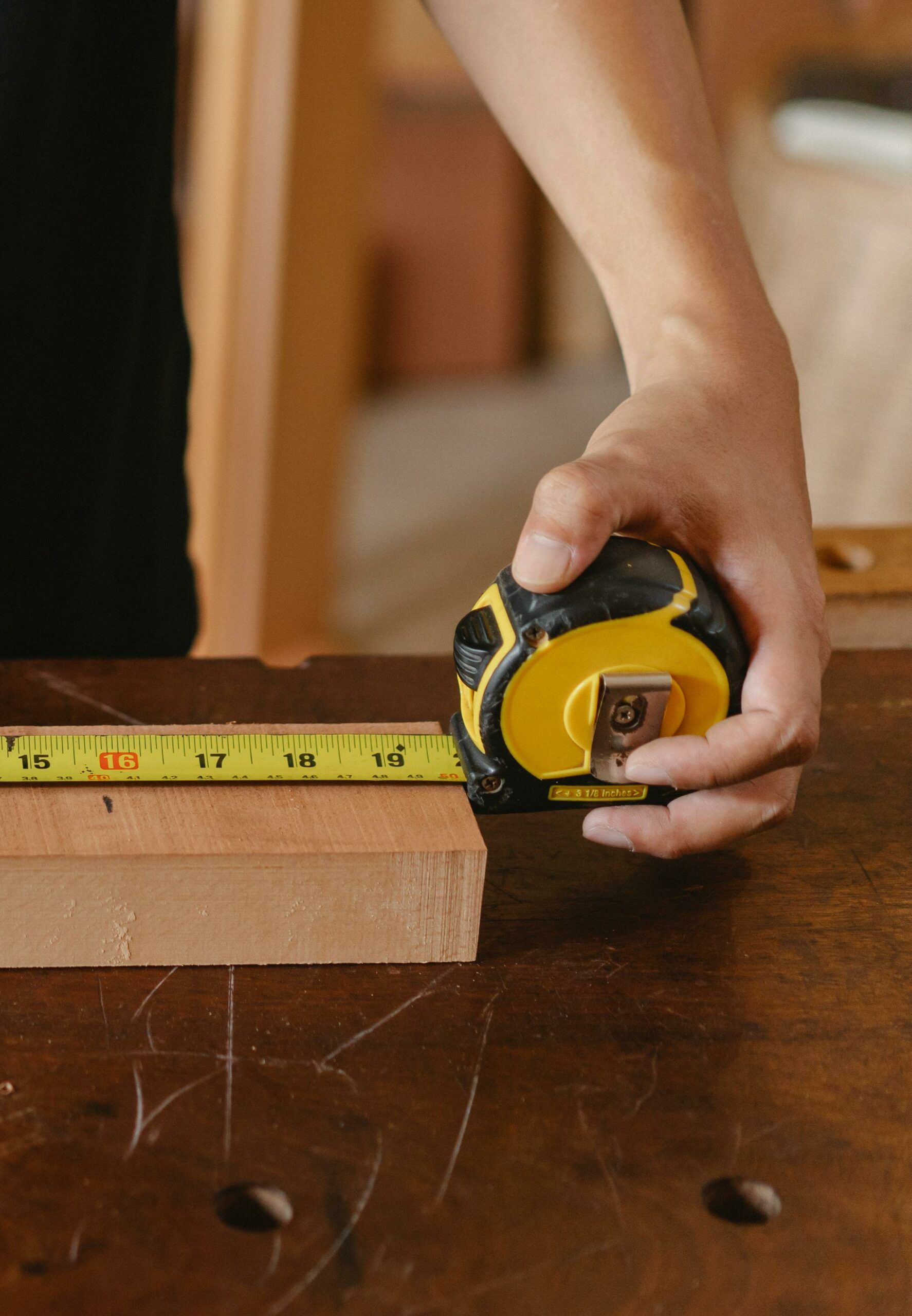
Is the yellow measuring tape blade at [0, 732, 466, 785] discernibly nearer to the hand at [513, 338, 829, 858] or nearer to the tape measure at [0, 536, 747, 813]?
the tape measure at [0, 536, 747, 813]

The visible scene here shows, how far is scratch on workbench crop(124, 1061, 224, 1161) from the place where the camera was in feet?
2.08

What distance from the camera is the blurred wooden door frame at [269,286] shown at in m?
2.43

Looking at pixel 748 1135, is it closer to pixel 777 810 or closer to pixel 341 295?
pixel 777 810

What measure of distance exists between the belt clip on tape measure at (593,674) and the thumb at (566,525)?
0.6 inches

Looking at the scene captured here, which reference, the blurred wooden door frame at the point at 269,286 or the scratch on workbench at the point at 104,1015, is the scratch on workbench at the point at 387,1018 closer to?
the scratch on workbench at the point at 104,1015

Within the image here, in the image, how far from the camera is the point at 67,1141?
0.63 meters

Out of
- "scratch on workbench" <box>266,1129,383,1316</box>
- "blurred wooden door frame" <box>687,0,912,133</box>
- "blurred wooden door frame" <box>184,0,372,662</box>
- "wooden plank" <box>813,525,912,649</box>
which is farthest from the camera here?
"blurred wooden door frame" <box>687,0,912,133</box>

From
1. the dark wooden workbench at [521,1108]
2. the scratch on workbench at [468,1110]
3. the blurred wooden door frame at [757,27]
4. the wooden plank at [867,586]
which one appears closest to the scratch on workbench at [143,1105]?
the dark wooden workbench at [521,1108]

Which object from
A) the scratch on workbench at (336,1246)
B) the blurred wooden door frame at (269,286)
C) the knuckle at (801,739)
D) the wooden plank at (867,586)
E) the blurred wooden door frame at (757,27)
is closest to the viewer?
the scratch on workbench at (336,1246)

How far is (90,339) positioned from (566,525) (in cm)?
57

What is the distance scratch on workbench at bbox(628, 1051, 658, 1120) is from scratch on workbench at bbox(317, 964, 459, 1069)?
0.44 feet

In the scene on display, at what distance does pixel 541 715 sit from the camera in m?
0.79

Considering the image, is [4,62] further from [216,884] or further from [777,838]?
[777,838]

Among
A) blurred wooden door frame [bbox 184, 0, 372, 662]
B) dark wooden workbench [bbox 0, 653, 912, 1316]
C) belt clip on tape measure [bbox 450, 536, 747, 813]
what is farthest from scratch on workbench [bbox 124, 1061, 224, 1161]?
blurred wooden door frame [bbox 184, 0, 372, 662]
